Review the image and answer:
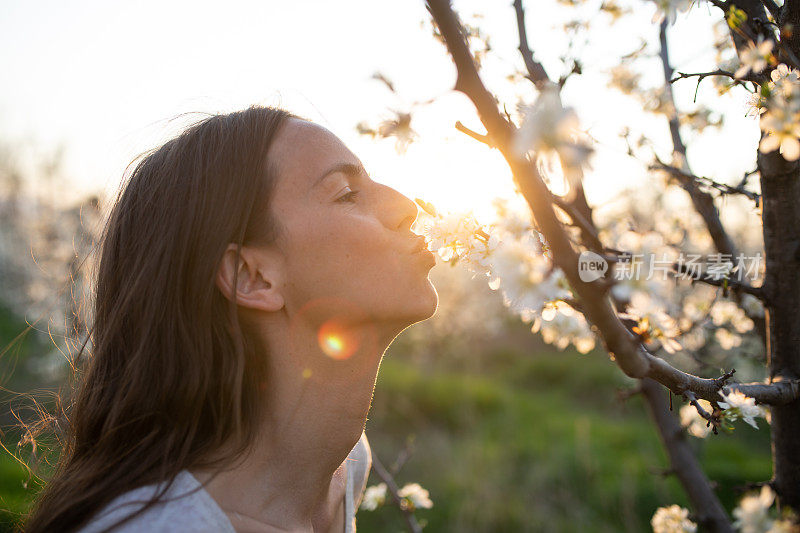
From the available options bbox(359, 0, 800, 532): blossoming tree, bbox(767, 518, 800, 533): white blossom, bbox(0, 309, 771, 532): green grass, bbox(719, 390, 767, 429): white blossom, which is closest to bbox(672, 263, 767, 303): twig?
bbox(359, 0, 800, 532): blossoming tree

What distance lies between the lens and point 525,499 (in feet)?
19.1

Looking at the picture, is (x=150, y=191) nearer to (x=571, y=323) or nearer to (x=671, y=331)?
(x=571, y=323)

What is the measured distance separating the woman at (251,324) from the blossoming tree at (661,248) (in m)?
0.26

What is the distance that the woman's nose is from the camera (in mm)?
1482

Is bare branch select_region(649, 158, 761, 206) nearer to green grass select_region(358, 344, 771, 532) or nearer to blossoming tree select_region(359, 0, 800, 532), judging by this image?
blossoming tree select_region(359, 0, 800, 532)

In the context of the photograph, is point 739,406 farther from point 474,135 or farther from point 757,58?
point 474,135

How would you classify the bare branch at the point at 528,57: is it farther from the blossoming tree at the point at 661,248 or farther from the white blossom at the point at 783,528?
the white blossom at the point at 783,528

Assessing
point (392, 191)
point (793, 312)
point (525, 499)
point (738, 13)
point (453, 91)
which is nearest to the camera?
point (453, 91)

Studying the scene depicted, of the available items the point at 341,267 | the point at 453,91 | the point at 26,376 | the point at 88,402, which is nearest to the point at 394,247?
the point at 341,267

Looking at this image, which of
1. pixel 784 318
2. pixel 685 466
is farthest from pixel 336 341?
pixel 685 466

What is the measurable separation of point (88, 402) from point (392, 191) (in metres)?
1.05

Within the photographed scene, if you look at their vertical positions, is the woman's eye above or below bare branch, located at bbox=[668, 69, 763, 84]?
below

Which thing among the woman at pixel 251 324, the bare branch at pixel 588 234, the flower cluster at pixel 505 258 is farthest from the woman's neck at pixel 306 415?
the bare branch at pixel 588 234

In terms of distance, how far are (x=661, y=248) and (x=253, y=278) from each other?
110 centimetres
